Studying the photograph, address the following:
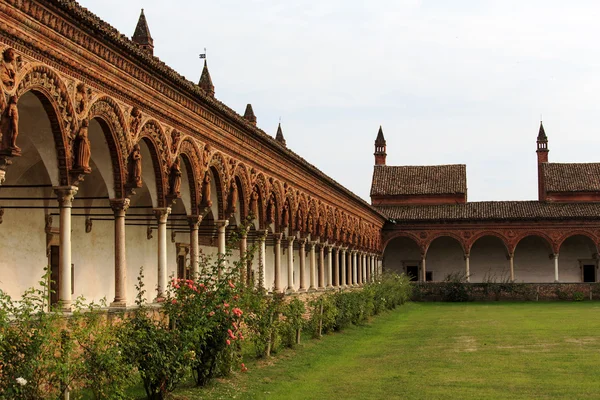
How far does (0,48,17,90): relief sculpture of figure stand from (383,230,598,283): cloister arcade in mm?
39454

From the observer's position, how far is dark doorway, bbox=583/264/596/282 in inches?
1937

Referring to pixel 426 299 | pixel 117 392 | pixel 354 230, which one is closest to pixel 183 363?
pixel 117 392

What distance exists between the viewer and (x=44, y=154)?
530 inches

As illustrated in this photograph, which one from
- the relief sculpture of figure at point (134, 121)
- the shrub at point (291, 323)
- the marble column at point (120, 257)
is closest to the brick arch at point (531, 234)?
the shrub at point (291, 323)

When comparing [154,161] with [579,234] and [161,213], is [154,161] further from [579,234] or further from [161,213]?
[579,234]

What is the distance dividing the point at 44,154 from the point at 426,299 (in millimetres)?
34181

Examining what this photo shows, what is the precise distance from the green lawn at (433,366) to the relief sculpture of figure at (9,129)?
3951 mm

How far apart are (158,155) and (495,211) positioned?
3616cm

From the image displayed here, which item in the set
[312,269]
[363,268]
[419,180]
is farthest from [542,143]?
[312,269]

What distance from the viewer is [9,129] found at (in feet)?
34.4

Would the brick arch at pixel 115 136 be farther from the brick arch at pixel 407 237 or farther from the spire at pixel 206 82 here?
the brick arch at pixel 407 237

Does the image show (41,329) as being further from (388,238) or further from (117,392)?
(388,238)

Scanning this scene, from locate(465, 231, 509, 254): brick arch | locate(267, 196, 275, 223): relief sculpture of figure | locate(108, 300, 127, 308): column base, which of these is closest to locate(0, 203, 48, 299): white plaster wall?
locate(108, 300, 127, 308): column base

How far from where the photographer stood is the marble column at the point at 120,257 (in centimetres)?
1415
